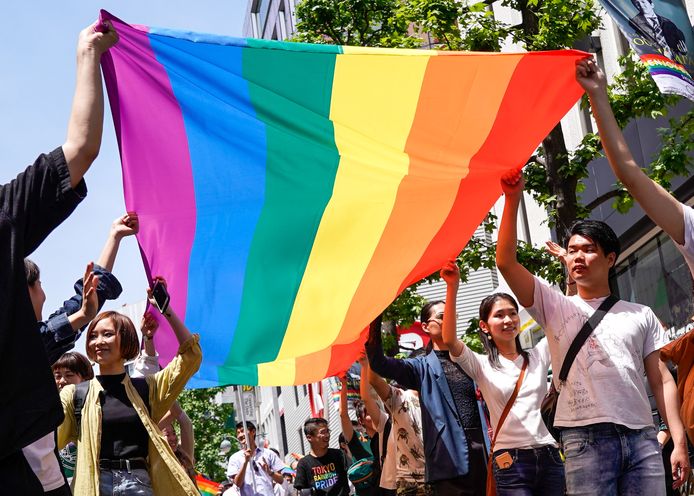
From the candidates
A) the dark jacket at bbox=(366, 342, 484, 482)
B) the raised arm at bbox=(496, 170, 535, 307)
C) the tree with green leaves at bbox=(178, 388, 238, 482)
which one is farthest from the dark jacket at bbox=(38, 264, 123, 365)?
the tree with green leaves at bbox=(178, 388, 238, 482)

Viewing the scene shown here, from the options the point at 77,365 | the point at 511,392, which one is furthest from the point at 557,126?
the point at 77,365

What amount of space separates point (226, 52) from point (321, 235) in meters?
1.40

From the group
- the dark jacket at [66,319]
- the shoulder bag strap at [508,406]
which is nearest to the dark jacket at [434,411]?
the shoulder bag strap at [508,406]

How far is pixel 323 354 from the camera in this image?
25.1 feet

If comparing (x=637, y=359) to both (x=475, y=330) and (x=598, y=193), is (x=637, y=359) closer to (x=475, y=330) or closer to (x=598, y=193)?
(x=475, y=330)

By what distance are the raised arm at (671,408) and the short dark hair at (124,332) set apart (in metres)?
2.85

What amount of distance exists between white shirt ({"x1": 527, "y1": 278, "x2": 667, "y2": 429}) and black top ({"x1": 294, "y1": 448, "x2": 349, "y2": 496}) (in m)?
6.38

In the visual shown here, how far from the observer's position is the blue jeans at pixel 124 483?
18.2ft

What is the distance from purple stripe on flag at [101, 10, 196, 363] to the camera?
229 inches

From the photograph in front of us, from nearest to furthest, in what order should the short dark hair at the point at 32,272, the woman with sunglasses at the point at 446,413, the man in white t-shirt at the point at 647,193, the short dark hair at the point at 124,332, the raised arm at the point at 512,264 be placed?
the short dark hair at the point at 32,272
the man in white t-shirt at the point at 647,193
the raised arm at the point at 512,264
the short dark hair at the point at 124,332
the woman with sunglasses at the point at 446,413

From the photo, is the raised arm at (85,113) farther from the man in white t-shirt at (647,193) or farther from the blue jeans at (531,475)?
the blue jeans at (531,475)

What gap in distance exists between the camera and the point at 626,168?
452 centimetres

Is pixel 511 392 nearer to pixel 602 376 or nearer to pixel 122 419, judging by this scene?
pixel 602 376

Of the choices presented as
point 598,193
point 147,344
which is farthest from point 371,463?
point 598,193
